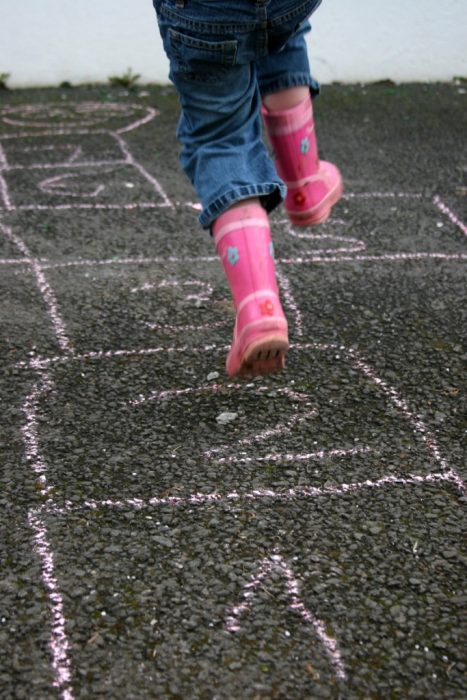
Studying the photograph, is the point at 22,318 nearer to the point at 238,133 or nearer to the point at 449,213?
the point at 238,133

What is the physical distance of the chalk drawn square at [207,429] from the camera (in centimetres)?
245

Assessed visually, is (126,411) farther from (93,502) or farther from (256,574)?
(256,574)

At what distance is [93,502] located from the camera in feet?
7.65

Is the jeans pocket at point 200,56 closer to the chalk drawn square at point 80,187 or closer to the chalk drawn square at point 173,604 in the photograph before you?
the chalk drawn square at point 173,604

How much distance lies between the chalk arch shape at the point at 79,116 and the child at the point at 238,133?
398cm

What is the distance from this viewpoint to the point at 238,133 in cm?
220

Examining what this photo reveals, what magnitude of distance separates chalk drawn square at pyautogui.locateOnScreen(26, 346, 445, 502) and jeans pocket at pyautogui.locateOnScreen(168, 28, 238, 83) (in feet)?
3.24

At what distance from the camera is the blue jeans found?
6.65 ft

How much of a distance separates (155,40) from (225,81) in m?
5.46

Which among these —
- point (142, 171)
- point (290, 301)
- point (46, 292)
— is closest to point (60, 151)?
point (142, 171)

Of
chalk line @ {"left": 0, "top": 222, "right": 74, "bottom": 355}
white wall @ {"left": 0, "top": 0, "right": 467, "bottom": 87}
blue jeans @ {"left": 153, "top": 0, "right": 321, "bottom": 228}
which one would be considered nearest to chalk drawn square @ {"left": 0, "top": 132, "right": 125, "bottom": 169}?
chalk line @ {"left": 0, "top": 222, "right": 74, "bottom": 355}

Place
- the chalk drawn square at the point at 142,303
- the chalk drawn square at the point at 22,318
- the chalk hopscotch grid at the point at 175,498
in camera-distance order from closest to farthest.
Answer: the chalk hopscotch grid at the point at 175,498 → the chalk drawn square at the point at 22,318 → the chalk drawn square at the point at 142,303

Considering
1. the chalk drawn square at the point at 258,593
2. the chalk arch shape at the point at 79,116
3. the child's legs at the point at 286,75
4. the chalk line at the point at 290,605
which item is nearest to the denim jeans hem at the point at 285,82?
the child's legs at the point at 286,75

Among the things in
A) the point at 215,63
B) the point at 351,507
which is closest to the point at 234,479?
the point at 351,507
